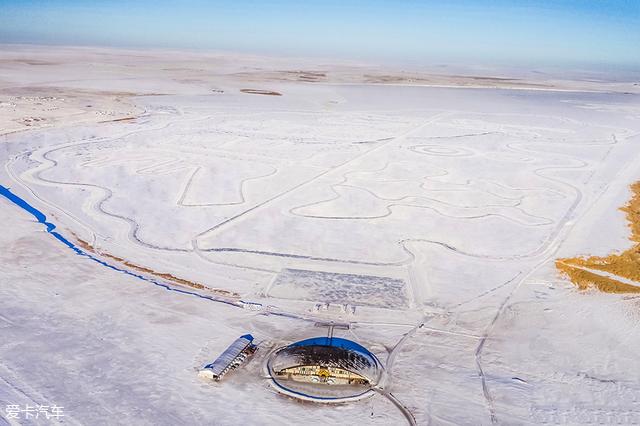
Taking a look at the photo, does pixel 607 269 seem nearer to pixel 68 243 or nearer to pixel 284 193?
pixel 284 193

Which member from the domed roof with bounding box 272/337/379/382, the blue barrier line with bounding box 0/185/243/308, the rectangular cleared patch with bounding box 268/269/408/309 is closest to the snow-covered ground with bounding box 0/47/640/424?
the rectangular cleared patch with bounding box 268/269/408/309

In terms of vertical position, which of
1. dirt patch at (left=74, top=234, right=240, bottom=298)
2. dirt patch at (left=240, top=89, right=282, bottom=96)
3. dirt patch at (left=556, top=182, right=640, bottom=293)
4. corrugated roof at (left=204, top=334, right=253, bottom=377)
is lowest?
corrugated roof at (left=204, top=334, right=253, bottom=377)

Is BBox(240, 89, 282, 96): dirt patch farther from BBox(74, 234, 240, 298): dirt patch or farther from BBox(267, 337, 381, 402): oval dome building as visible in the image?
BBox(267, 337, 381, 402): oval dome building

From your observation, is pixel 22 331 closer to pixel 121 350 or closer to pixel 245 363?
pixel 121 350

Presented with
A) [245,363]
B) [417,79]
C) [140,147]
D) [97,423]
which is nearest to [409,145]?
[140,147]

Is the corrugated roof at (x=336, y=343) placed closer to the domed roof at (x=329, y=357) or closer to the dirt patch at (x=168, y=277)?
the domed roof at (x=329, y=357)

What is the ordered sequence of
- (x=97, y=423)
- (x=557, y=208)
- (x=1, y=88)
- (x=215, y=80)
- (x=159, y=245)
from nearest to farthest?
(x=97, y=423) < (x=159, y=245) < (x=557, y=208) < (x=1, y=88) < (x=215, y=80)
